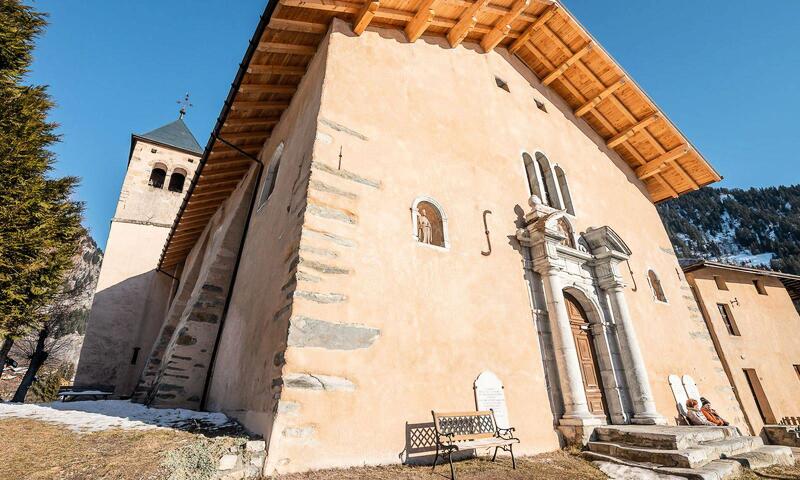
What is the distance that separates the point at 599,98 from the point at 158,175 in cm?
2148

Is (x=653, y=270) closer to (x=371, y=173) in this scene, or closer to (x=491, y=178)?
(x=491, y=178)

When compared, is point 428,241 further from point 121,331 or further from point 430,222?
point 121,331

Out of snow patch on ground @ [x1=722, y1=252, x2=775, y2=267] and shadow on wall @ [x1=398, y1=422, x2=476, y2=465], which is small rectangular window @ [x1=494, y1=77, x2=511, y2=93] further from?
snow patch on ground @ [x1=722, y1=252, x2=775, y2=267]

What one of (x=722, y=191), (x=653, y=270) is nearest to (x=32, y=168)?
(x=653, y=270)

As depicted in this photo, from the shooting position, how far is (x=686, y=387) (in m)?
8.64

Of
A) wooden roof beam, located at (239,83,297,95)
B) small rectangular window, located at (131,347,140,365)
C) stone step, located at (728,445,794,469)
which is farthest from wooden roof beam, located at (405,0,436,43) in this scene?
small rectangular window, located at (131,347,140,365)

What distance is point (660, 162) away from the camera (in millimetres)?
12125

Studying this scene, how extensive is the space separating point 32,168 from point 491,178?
1049cm

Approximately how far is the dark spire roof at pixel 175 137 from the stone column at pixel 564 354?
21.0m

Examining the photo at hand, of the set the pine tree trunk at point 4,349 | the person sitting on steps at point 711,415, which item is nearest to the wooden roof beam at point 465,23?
Result: the person sitting on steps at point 711,415

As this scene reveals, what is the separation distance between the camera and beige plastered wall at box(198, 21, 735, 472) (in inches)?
179

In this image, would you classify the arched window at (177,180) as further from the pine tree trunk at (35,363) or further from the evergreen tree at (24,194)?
the evergreen tree at (24,194)

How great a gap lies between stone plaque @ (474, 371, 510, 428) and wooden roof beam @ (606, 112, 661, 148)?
986cm

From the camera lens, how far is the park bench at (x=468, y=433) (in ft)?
15.3
